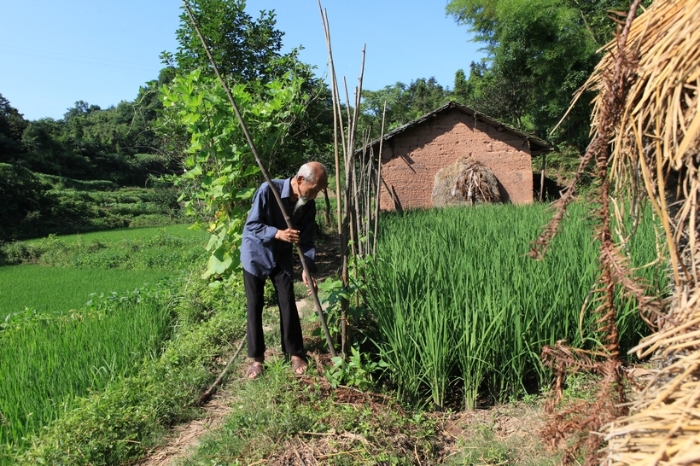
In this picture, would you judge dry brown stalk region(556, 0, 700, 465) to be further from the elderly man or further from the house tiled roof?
the house tiled roof

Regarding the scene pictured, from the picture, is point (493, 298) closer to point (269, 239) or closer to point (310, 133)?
point (269, 239)

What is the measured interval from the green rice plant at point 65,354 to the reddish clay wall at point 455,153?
9655mm

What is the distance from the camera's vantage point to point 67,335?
4230 millimetres

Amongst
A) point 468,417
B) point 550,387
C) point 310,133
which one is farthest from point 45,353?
point 310,133

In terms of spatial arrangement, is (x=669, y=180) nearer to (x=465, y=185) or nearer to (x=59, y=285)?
(x=59, y=285)

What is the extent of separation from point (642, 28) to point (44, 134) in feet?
108

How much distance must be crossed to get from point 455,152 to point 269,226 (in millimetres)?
11720

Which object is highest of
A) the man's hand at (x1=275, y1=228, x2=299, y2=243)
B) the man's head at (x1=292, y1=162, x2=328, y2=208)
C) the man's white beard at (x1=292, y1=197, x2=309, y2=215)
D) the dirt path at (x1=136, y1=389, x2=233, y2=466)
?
the man's head at (x1=292, y1=162, x2=328, y2=208)

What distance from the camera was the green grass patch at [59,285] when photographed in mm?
6535

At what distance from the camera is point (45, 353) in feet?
12.8

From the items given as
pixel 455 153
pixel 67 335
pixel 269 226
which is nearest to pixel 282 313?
pixel 269 226

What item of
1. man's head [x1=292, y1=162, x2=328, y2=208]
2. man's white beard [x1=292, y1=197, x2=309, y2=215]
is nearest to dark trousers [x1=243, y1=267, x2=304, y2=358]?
man's white beard [x1=292, y1=197, x2=309, y2=215]

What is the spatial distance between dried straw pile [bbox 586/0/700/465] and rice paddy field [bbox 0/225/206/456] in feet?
9.04

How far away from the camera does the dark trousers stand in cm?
341
